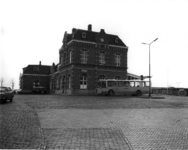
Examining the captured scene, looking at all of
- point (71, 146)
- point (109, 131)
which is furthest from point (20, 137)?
point (109, 131)

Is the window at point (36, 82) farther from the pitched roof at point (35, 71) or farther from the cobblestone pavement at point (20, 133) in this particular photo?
the cobblestone pavement at point (20, 133)

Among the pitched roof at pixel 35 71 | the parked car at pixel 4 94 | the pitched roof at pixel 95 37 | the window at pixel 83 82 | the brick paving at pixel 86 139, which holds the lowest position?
the brick paving at pixel 86 139

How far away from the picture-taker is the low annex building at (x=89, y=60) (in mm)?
38969

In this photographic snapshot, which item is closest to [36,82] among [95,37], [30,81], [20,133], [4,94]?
[30,81]

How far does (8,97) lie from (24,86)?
4458 cm

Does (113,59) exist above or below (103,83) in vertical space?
above

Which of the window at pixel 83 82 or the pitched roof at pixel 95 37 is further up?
the pitched roof at pixel 95 37

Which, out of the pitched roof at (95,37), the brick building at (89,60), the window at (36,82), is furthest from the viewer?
the window at (36,82)

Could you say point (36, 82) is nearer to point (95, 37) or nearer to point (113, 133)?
point (95, 37)

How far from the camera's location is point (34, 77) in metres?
63.8

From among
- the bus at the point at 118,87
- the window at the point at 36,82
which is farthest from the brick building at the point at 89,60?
the window at the point at 36,82

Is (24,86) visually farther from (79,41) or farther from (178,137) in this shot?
(178,137)

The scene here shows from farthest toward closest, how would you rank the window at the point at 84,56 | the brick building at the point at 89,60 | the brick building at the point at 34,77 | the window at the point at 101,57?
the brick building at the point at 34,77, the window at the point at 101,57, the window at the point at 84,56, the brick building at the point at 89,60

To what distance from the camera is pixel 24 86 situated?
6103 centimetres
